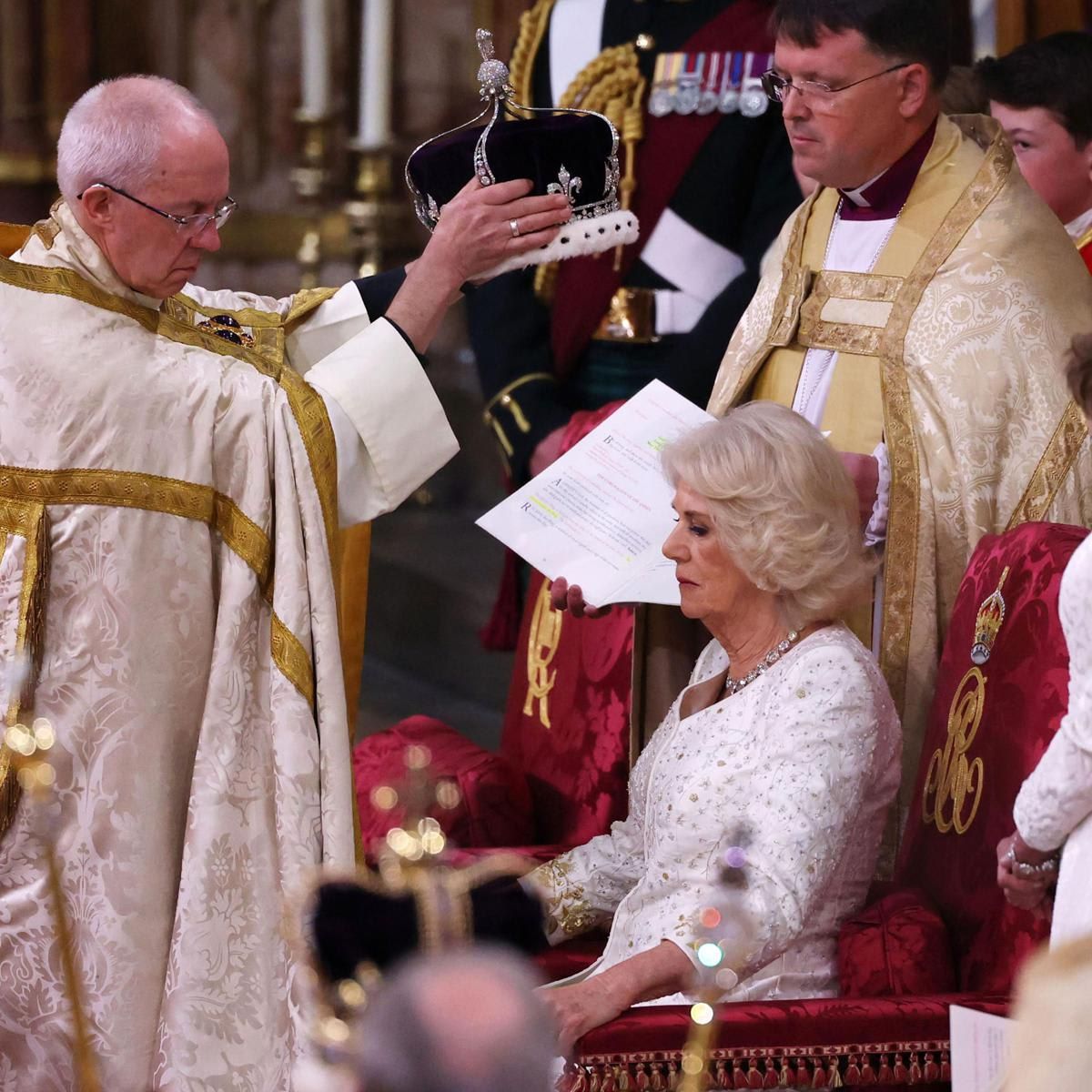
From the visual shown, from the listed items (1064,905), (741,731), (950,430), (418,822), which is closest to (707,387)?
(950,430)

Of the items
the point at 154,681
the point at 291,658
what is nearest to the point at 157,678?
the point at 154,681

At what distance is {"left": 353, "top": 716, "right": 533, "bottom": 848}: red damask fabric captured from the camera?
3.42 meters

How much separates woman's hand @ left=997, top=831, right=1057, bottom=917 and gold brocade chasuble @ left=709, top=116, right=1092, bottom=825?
0.79 metres

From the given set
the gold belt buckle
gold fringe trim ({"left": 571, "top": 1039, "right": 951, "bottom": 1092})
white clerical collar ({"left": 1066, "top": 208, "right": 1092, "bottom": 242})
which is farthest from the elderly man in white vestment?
white clerical collar ({"left": 1066, "top": 208, "right": 1092, "bottom": 242})

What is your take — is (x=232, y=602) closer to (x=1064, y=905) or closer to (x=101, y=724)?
(x=101, y=724)

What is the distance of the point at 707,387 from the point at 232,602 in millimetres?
1653

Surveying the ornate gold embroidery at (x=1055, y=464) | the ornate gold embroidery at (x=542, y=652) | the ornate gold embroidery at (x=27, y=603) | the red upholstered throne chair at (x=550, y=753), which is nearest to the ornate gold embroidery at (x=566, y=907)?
the red upholstered throne chair at (x=550, y=753)

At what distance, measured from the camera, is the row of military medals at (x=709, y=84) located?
4008mm

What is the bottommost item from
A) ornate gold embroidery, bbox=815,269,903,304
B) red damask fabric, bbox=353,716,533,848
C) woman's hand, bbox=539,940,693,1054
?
red damask fabric, bbox=353,716,533,848

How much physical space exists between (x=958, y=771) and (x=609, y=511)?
26.8 inches

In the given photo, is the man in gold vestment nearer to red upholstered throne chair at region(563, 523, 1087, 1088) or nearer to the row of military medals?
red upholstered throne chair at region(563, 523, 1087, 1088)

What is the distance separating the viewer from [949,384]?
3.06m

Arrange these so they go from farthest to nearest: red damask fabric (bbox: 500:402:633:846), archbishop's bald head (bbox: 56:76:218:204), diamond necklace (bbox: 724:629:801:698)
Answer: red damask fabric (bbox: 500:402:633:846) → diamond necklace (bbox: 724:629:801:698) → archbishop's bald head (bbox: 56:76:218:204)

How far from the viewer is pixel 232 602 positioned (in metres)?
2.61
